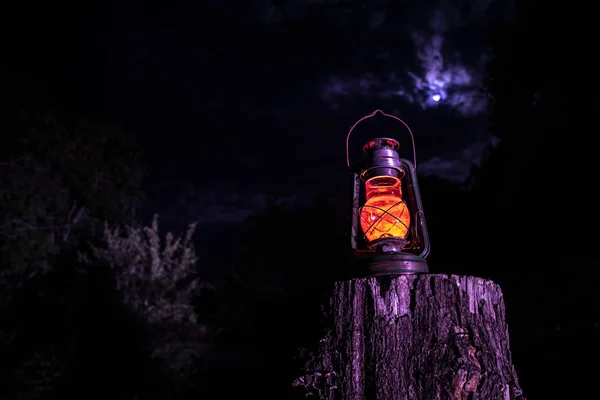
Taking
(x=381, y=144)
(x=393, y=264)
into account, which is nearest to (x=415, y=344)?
(x=393, y=264)

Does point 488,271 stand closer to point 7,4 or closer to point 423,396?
point 423,396

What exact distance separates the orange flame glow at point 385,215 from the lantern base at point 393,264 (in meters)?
0.18

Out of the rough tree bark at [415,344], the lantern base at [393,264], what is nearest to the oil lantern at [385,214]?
the lantern base at [393,264]

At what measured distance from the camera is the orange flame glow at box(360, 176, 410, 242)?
2338mm

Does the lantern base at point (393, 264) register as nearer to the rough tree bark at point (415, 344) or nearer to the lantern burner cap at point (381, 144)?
the rough tree bark at point (415, 344)

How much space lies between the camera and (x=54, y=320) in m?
8.38

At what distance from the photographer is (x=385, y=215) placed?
2.36 meters

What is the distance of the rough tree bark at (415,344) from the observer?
175cm

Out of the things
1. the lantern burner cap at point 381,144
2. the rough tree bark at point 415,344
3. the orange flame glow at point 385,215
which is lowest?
the rough tree bark at point 415,344

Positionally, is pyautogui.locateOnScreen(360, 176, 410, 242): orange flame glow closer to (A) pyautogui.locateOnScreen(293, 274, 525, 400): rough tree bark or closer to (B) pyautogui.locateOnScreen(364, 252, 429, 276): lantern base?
(B) pyautogui.locateOnScreen(364, 252, 429, 276): lantern base

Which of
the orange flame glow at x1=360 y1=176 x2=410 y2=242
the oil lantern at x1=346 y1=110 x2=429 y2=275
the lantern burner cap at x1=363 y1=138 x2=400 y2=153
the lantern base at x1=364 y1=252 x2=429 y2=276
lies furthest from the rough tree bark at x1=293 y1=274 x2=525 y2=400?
the lantern burner cap at x1=363 y1=138 x2=400 y2=153

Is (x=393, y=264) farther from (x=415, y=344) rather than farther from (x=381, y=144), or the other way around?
(x=381, y=144)

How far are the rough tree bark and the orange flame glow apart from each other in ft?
1.49

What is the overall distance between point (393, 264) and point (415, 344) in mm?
443
